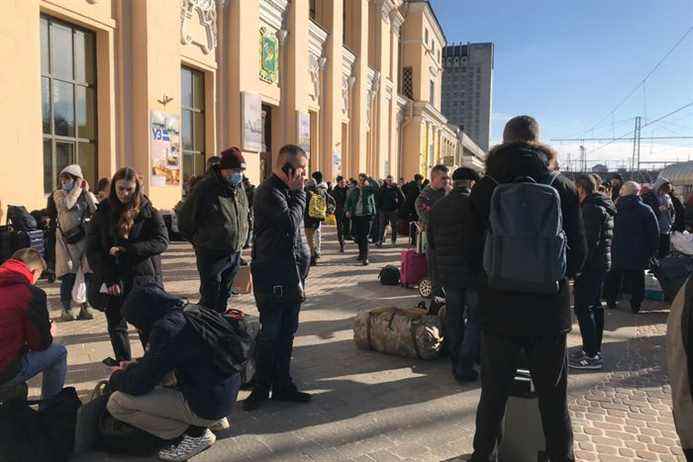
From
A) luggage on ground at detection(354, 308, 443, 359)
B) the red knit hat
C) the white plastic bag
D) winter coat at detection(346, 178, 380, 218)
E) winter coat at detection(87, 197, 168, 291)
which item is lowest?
luggage on ground at detection(354, 308, 443, 359)

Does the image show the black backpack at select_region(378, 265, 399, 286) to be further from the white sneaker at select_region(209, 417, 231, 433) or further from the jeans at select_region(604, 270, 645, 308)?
the white sneaker at select_region(209, 417, 231, 433)

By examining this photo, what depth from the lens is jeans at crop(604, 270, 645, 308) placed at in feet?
25.3

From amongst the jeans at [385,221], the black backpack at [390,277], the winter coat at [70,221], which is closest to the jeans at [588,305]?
the black backpack at [390,277]

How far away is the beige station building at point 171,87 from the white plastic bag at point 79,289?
328 cm

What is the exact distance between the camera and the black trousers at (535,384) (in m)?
2.83

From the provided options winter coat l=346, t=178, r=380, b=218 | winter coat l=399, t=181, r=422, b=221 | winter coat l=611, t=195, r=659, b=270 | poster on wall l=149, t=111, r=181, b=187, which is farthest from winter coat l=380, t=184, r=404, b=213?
winter coat l=611, t=195, r=659, b=270

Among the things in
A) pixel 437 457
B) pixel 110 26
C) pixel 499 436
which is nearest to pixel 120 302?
pixel 437 457

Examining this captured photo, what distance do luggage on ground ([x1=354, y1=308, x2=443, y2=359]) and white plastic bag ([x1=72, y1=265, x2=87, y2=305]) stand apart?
3.31 meters

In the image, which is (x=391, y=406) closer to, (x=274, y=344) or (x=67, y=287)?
(x=274, y=344)

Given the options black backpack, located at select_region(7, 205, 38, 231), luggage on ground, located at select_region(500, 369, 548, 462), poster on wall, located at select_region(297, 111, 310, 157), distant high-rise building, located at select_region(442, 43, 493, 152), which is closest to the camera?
luggage on ground, located at select_region(500, 369, 548, 462)

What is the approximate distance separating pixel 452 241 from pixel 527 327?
210cm

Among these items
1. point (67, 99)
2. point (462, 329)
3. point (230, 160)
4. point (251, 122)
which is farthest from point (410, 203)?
point (230, 160)

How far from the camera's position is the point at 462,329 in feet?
16.5

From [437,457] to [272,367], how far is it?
4.61 feet
